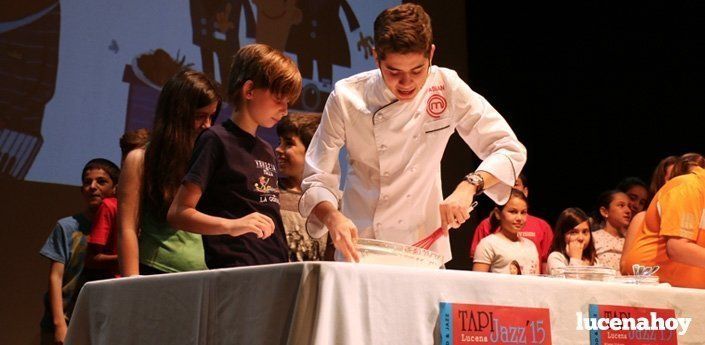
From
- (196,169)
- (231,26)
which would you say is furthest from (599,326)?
(231,26)

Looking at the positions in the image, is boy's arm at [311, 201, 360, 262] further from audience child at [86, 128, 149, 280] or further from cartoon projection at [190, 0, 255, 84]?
cartoon projection at [190, 0, 255, 84]

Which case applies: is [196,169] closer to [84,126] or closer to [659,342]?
[659,342]

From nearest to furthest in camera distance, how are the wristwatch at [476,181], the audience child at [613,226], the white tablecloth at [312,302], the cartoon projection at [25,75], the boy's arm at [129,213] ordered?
the white tablecloth at [312,302] < the wristwatch at [476,181] < the boy's arm at [129,213] < the cartoon projection at [25,75] < the audience child at [613,226]

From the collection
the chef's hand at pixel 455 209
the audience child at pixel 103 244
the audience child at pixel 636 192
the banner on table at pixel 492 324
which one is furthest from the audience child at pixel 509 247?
the banner on table at pixel 492 324

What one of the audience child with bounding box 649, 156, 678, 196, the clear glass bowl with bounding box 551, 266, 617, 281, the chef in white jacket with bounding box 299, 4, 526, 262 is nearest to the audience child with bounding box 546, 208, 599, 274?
the audience child with bounding box 649, 156, 678, 196

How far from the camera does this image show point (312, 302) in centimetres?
131

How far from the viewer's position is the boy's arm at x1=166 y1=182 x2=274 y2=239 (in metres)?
1.75

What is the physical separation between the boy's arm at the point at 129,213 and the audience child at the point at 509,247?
89.8 inches

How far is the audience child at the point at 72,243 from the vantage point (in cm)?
366

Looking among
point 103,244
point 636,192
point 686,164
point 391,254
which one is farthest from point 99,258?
point 636,192

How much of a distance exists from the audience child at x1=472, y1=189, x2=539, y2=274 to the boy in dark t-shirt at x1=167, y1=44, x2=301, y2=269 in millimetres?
2373

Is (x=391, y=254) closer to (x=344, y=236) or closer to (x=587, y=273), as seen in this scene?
(x=344, y=236)

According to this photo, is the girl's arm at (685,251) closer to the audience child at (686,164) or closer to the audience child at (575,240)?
the audience child at (686,164)

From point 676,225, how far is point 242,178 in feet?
5.21
